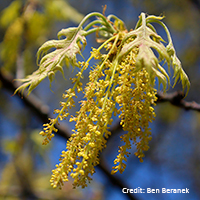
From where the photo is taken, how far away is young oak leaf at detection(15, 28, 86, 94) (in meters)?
1.10

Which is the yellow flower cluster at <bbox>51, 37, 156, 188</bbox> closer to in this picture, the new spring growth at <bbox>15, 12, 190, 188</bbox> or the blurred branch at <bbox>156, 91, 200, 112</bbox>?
the new spring growth at <bbox>15, 12, 190, 188</bbox>

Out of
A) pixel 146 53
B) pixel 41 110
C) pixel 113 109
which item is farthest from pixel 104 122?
pixel 41 110

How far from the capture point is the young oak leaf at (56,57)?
3.62 ft

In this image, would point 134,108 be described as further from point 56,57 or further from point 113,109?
point 56,57

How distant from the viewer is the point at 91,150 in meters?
1.00

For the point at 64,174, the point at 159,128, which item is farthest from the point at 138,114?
the point at 159,128

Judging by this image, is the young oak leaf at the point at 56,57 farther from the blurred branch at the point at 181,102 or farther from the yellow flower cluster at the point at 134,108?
the blurred branch at the point at 181,102

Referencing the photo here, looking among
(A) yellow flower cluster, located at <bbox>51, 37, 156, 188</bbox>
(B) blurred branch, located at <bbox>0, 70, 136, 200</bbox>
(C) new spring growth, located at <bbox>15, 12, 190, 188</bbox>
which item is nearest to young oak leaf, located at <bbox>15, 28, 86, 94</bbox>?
(C) new spring growth, located at <bbox>15, 12, 190, 188</bbox>

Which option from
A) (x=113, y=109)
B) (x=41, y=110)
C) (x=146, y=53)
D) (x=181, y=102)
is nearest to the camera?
(x=146, y=53)

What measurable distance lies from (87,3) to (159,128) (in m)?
4.25

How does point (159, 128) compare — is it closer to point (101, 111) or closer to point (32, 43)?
point (32, 43)

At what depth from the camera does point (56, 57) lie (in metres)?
1.13

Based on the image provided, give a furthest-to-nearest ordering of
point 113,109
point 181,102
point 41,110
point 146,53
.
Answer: point 41,110, point 181,102, point 113,109, point 146,53

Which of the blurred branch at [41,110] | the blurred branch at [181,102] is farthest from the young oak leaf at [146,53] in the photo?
the blurred branch at [41,110]
